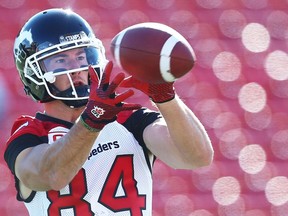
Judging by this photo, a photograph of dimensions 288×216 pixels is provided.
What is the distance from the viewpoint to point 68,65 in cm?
262

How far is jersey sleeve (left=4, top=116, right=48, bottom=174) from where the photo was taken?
8.36 ft

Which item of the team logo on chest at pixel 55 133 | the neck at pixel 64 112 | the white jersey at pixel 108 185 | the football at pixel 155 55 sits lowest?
the white jersey at pixel 108 185

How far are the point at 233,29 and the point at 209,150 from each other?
6.77ft

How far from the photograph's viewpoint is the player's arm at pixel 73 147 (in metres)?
2.27

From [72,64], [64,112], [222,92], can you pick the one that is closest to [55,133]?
[64,112]

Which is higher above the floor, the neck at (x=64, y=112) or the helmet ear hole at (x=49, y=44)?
the helmet ear hole at (x=49, y=44)

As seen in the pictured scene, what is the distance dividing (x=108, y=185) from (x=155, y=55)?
0.45 meters

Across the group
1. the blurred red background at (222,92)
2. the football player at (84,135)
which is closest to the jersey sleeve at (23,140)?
the football player at (84,135)

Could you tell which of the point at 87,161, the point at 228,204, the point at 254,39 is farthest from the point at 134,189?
the point at 254,39

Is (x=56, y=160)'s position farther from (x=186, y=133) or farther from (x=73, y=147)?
(x=186, y=133)

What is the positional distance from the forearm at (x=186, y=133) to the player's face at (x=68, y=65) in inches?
14.1

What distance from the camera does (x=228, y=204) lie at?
13.9 feet

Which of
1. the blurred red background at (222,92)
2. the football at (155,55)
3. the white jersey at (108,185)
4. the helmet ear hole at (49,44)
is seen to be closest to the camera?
the football at (155,55)

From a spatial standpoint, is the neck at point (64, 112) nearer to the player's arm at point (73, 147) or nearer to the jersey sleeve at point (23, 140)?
the jersey sleeve at point (23, 140)
